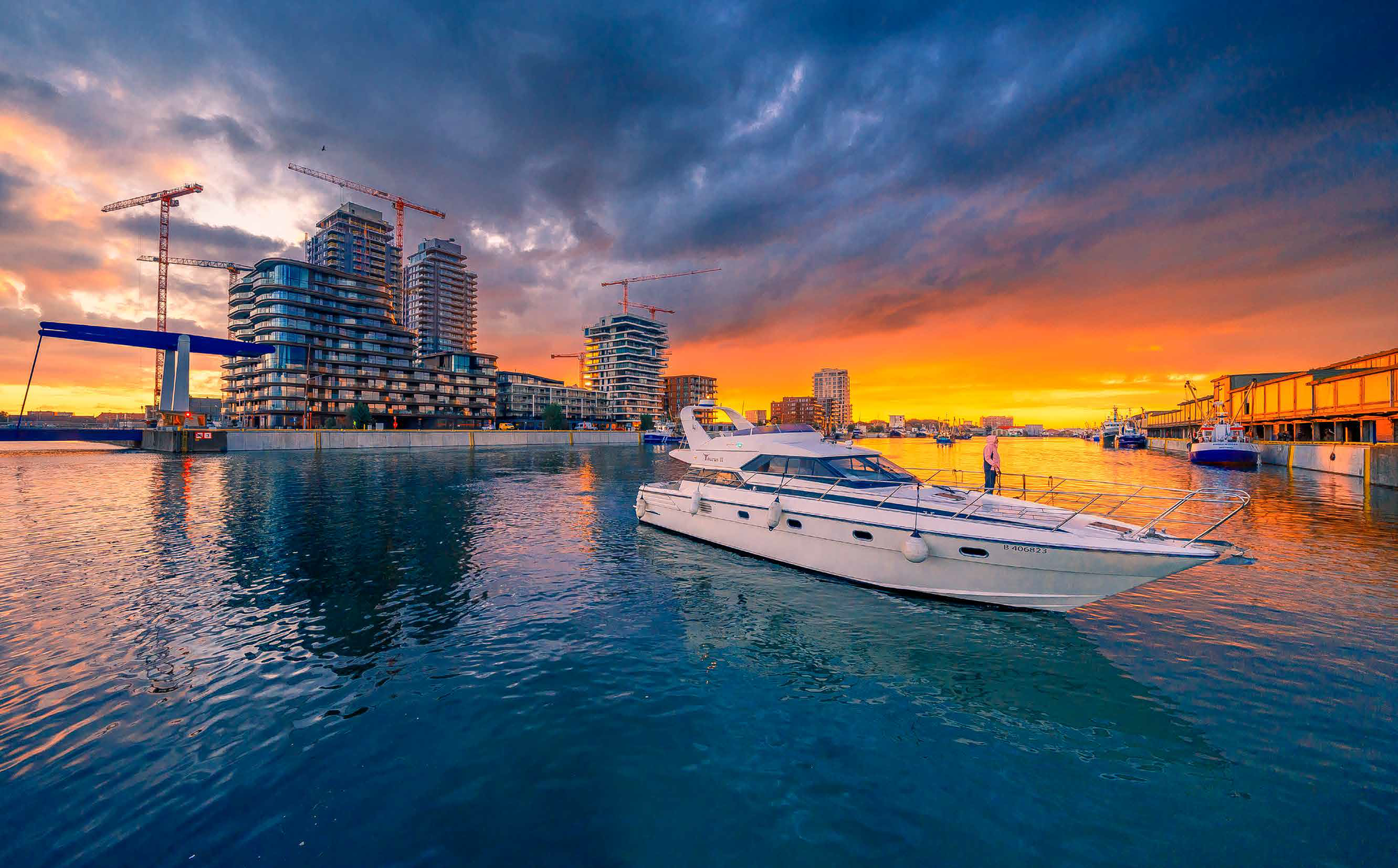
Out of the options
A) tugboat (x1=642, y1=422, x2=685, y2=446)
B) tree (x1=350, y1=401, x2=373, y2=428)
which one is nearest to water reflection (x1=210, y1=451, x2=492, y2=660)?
tree (x1=350, y1=401, x2=373, y2=428)

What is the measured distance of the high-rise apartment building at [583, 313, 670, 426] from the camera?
617ft

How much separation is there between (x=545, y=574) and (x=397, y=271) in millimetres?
202465

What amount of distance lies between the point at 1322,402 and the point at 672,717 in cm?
7912

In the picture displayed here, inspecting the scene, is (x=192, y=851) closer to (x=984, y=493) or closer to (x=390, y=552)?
(x=390, y=552)

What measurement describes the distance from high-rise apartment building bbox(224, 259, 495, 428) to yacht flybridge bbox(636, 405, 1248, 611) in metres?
102

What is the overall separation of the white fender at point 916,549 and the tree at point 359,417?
106207 millimetres

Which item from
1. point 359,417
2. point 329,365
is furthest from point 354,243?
point 359,417

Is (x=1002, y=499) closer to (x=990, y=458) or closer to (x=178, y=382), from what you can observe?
(x=990, y=458)

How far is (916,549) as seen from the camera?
416 inches

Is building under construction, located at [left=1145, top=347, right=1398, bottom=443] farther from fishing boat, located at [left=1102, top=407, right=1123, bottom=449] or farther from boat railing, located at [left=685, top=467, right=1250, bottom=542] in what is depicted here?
boat railing, located at [left=685, top=467, right=1250, bottom=542]

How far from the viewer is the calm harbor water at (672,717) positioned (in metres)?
4.84

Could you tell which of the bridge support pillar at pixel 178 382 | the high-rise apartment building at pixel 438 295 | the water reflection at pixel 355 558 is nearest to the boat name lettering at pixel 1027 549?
the water reflection at pixel 355 558

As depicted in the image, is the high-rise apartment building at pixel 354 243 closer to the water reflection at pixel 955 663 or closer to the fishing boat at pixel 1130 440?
the water reflection at pixel 955 663

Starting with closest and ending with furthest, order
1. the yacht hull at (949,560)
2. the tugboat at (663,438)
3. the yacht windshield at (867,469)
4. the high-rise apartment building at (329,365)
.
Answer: the yacht hull at (949,560) < the yacht windshield at (867,469) < the high-rise apartment building at (329,365) < the tugboat at (663,438)
